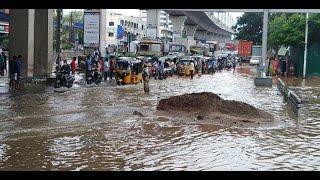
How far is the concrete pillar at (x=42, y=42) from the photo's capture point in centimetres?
3088

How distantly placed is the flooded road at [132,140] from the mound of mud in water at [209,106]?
Answer: 70 cm

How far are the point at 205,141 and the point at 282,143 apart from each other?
1.92 meters

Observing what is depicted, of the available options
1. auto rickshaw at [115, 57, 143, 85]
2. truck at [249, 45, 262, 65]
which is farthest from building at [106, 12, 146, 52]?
auto rickshaw at [115, 57, 143, 85]

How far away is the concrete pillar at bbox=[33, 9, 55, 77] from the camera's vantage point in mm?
30884

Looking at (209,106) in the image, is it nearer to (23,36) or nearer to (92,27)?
(23,36)

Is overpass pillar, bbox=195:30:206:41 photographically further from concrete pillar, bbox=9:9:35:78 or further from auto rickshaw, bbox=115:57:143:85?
concrete pillar, bbox=9:9:35:78

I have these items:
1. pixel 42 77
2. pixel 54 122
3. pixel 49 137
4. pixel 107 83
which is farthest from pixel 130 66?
pixel 49 137

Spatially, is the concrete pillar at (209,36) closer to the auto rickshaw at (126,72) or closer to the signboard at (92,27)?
the signboard at (92,27)

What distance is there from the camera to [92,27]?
33.7 m

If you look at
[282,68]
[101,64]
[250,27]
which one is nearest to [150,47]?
[282,68]

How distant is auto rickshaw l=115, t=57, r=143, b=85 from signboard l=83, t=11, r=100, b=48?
361 centimetres

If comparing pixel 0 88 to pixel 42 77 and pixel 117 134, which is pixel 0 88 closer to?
pixel 42 77

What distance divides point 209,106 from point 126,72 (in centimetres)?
1319

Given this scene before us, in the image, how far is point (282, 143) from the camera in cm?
1315
